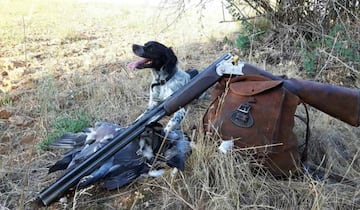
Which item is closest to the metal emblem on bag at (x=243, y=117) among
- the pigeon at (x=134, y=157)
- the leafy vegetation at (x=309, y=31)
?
the pigeon at (x=134, y=157)

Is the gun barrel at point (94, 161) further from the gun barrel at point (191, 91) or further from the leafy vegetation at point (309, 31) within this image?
the leafy vegetation at point (309, 31)

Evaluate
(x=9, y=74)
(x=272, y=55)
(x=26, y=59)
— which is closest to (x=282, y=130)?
(x=272, y=55)

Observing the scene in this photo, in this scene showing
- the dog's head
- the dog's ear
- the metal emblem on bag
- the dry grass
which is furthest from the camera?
the dog's ear

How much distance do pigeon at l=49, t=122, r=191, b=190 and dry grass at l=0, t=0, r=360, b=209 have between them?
0.21 ft

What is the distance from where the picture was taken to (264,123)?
2430mm

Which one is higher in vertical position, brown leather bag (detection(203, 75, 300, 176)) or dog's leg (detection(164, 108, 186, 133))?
brown leather bag (detection(203, 75, 300, 176))

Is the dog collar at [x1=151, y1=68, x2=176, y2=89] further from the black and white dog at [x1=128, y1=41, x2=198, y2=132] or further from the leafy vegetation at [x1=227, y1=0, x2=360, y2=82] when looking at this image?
the leafy vegetation at [x1=227, y1=0, x2=360, y2=82]

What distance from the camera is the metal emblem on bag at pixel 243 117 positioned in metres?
2.46

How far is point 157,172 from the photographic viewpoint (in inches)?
99.8

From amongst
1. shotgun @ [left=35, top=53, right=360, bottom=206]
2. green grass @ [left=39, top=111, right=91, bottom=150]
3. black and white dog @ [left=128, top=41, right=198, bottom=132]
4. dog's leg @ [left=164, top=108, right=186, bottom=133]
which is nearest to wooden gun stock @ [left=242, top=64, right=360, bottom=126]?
shotgun @ [left=35, top=53, right=360, bottom=206]

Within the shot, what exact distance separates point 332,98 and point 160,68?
1514 millimetres

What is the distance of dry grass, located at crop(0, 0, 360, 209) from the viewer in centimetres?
235

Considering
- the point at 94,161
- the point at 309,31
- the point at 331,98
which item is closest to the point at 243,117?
the point at 331,98

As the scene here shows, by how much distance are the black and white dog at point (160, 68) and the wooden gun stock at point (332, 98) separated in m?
1.22
